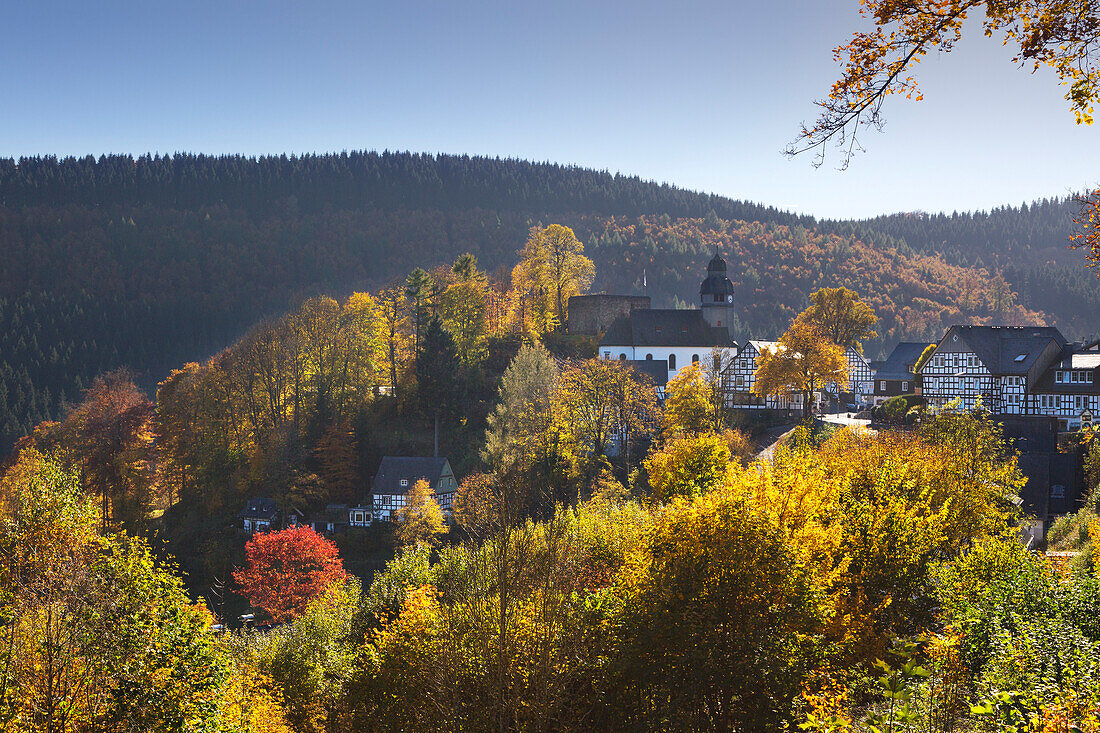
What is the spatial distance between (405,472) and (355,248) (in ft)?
339

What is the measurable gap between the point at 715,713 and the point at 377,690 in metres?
8.29

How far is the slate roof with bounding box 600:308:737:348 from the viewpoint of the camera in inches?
2549

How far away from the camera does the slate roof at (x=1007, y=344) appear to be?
46719 mm

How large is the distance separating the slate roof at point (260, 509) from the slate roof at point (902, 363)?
142 feet

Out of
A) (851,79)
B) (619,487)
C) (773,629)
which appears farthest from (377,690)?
(619,487)

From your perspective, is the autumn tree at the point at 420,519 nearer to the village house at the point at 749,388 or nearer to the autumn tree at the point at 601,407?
the autumn tree at the point at 601,407

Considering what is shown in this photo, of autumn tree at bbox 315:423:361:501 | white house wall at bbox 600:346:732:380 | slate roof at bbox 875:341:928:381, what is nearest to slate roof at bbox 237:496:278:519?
autumn tree at bbox 315:423:361:501

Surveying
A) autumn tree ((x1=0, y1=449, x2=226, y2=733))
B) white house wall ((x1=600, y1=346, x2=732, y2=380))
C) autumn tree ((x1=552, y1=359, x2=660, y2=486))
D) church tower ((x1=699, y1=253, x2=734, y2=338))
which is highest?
church tower ((x1=699, y1=253, x2=734, y2=338))

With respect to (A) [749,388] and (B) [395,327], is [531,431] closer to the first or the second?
(A) [749,388]

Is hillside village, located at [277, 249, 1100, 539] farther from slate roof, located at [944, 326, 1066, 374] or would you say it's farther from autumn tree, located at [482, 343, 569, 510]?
autumn tree, located at [482, 343, 569, 510]

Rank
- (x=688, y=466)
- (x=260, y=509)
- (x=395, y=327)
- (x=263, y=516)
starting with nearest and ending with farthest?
(x=688, y=466) < (x=263, y=516) < (x=260, y=509) < (x=395, y=327)

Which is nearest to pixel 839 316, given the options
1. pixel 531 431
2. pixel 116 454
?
pixel 531 431

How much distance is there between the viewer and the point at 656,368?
6112 centimetres

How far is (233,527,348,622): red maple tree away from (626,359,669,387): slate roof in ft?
88.5
